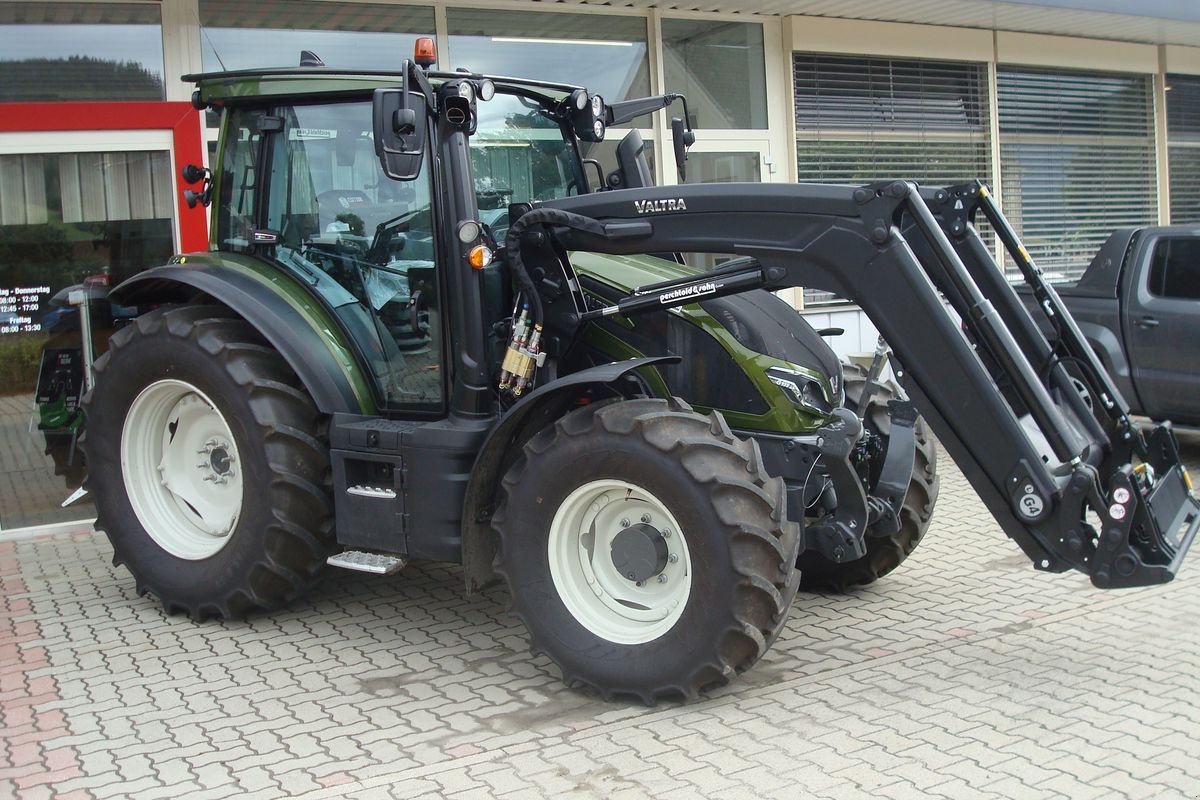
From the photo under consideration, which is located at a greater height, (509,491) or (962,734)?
(509,491)

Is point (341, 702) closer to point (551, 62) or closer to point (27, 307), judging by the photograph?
point (27, 307)

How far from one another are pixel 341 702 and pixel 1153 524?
3.21m

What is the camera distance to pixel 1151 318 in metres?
9.18

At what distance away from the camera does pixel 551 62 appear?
10.3 m

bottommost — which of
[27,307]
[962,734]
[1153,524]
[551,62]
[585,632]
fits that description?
[962,734]

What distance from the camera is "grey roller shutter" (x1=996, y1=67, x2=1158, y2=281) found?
13445 mm

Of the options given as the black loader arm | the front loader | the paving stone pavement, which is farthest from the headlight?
the paving stone pavement

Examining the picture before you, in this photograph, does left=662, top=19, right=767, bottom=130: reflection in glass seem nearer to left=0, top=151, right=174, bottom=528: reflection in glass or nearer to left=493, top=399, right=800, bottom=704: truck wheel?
left=0, top=151, right=174, bottom=528: reflection in glass

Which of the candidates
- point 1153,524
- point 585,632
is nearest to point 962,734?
point 1153,524

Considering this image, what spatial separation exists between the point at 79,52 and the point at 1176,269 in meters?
8.33

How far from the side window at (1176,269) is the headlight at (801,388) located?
5410mm

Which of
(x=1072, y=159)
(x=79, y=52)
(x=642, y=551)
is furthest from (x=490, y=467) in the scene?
(x=1072, y=159)

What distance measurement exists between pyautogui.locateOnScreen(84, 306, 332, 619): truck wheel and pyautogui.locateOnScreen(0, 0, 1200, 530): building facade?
2169 millimetres

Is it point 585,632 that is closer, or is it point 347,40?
point 585,632
